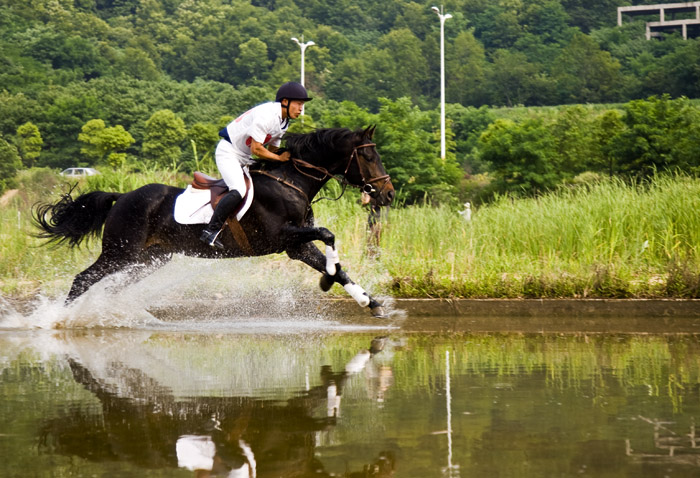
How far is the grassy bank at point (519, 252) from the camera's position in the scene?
11.7m

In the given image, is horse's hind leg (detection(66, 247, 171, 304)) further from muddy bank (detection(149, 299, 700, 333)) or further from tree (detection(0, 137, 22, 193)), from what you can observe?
tree (detection(0, 137, 22, 193))

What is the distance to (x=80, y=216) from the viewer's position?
1153 cm

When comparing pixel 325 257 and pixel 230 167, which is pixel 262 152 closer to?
pixel 230 167

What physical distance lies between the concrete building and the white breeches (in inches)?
4972

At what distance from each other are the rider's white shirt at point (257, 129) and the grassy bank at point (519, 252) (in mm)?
2744

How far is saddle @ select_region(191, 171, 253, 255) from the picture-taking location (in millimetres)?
10383

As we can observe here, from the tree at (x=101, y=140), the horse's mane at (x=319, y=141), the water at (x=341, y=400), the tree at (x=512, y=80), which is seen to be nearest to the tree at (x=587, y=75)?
the tree at (x=512, y=80)

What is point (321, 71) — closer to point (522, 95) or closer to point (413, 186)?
point (522, 95)

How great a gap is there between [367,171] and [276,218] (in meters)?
1.10

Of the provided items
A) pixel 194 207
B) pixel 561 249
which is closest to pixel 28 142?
pixel 561 249

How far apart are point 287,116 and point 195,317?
3133 millimetres

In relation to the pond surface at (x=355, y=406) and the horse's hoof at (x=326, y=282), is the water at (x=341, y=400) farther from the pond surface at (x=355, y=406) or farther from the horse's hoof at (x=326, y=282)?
the horse's hoof at (x=326, y=282)

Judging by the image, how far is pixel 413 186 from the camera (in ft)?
149

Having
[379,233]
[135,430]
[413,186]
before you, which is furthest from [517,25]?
[135,430]
